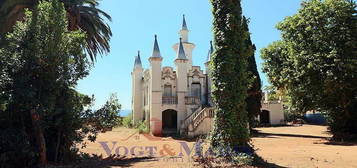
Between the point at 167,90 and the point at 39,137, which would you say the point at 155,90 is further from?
the point at 39,137

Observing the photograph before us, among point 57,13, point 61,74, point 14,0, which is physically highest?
point 14,0

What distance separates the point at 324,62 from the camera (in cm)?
1628

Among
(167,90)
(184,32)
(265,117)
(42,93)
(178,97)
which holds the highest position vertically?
(184,32)

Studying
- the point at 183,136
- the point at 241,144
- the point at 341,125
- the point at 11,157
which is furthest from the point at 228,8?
the point at 183,136

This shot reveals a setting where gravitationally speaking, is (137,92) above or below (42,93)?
above

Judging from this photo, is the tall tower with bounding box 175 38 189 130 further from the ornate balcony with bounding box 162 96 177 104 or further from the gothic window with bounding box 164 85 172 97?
the gothic window with bounding box 164 85 172 97

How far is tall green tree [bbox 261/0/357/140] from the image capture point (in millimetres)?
15906

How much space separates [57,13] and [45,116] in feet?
11.3

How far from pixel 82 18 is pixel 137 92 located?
1861 centimetres

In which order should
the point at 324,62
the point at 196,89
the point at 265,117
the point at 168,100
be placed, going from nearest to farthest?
the point at 324,62 < the point at 168,100 < the point at 196,89 < the point at 265,117

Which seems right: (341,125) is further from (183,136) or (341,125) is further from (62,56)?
(62,56)

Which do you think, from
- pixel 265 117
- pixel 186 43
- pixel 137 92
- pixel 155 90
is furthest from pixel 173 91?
pixel 265 117

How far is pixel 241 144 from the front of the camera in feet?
29.5

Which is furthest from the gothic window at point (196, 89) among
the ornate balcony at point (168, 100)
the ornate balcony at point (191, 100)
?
the ornate balcony at point (168, 100)
